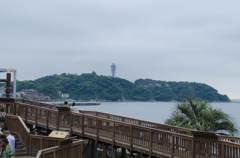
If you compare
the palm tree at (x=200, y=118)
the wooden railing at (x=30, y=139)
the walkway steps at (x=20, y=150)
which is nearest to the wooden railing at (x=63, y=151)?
the wooden railing at (x=30, y=139)

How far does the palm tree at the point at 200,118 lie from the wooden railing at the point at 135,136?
4.03 ft

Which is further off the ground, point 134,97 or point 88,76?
point 88,76

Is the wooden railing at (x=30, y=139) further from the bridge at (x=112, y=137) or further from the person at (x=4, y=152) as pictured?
the person at (x=4, y=152)

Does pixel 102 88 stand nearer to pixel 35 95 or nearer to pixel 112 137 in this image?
pixel 35 95

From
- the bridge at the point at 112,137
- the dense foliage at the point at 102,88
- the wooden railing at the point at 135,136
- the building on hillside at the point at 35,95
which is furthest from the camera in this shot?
the dense foliage at the point at 102,88

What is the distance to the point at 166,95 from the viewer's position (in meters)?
174

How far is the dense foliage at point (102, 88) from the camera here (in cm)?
15602

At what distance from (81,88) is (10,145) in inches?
6099

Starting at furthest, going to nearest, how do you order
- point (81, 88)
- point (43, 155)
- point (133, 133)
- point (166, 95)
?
point (166, 95) < point (81, 88) < point (133, 133) < point (43, 155)

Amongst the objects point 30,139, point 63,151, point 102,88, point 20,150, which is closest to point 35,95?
point 102,88

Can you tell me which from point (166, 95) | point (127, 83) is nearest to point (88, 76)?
point (127, 83)

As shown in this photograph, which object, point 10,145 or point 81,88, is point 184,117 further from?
point 81,88

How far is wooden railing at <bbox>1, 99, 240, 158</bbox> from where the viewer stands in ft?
32.3

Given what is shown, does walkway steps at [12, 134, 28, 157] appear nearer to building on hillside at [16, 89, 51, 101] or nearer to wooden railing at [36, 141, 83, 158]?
wooden railing at [36, 141, 83, 158]
